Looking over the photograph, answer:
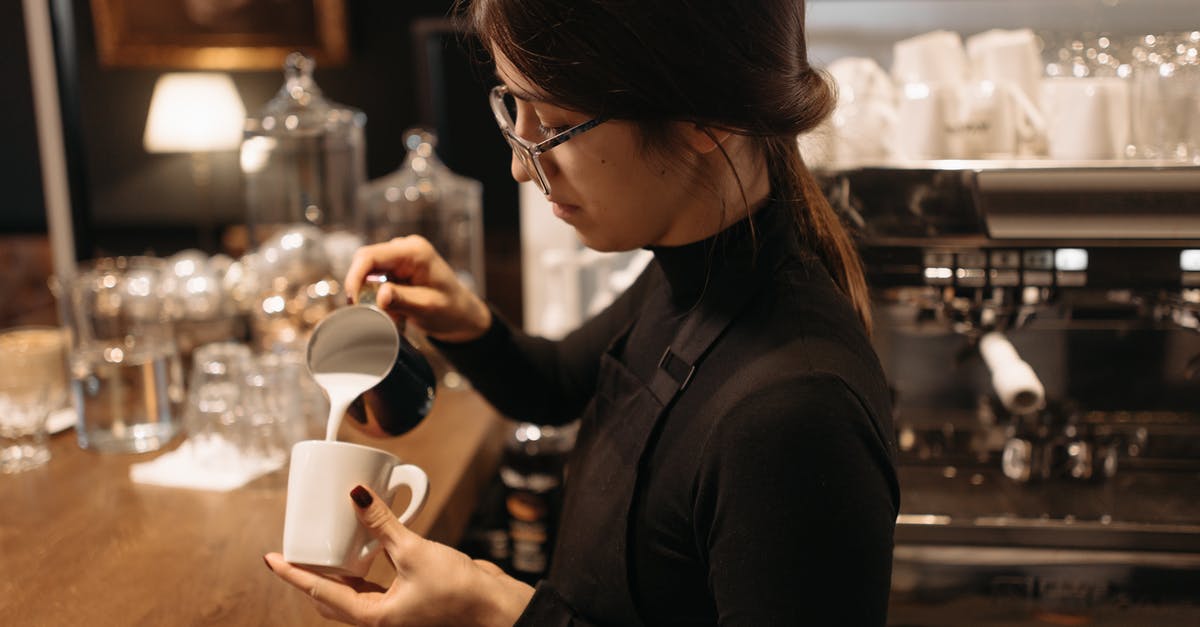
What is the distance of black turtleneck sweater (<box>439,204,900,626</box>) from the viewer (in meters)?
0.71

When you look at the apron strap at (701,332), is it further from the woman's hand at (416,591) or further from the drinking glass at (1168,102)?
the drinking glass at (1168,102)

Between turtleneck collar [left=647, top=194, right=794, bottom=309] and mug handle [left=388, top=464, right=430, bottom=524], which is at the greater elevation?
turtleneck collar [left=647, top=194, right=794, bottom=309]

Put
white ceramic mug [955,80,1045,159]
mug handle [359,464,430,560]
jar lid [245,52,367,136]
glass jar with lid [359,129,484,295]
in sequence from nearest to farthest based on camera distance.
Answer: mug handle [359,464,430,560], white ceramic mug [955,80,1045,159], jar lid [245,52,367,136], glass jar with lid [359,129,484,295]

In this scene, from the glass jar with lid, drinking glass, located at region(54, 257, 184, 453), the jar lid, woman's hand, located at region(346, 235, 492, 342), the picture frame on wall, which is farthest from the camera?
the picture frame on wall

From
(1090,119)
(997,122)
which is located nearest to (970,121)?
(997,122)

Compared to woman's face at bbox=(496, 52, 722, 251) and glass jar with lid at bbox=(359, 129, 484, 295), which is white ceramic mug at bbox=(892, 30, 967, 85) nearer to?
woman's face at bbox=(496, 52, 722, 251)

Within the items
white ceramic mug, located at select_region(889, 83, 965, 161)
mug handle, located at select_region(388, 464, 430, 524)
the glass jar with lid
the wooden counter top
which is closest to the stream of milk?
mug handle, located at select_region(388, 464, 430, 524)

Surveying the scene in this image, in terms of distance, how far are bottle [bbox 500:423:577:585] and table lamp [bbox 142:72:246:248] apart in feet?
6.63

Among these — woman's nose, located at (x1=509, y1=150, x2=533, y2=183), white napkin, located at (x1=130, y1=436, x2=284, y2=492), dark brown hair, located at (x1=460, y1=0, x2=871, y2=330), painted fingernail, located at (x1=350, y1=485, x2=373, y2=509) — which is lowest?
white napkin, located at (x1=130, y1=436, x2=284, y2=492)

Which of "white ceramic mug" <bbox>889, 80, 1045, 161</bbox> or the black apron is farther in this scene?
"white ceramic mug" <bbox>889, 80, 1045, 161</bbox>

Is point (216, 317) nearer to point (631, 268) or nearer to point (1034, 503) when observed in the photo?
point (631, 268)

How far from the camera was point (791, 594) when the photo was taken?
0.72 metres

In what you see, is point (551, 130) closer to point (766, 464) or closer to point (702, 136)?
point (702, 136)

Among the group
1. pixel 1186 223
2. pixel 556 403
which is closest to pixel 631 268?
pixel 556 403
